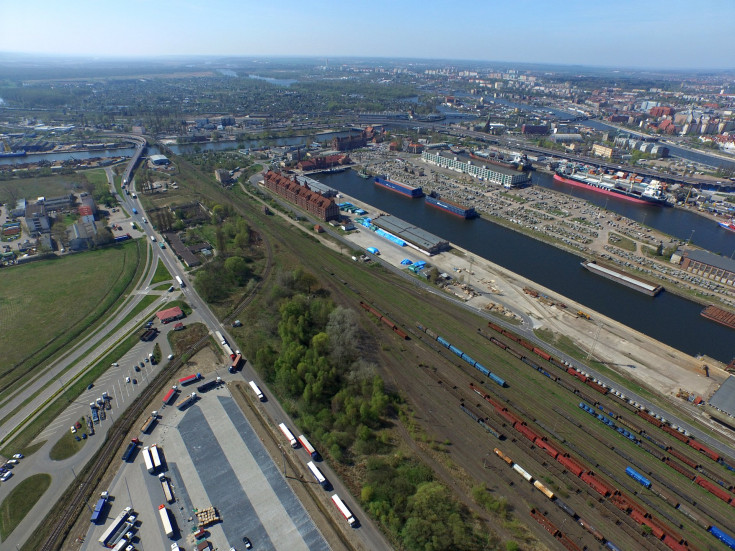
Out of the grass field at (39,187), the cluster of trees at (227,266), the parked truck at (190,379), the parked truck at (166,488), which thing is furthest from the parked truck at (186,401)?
the grass field at (39,187)

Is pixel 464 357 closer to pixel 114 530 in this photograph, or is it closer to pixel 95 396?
pixel 114 530

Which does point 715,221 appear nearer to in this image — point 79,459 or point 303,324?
point 303,324

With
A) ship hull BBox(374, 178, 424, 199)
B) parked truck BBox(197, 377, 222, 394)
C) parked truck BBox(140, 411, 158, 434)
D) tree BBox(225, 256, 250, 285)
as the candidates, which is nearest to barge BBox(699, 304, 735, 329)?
ship hull BBox(374, 178, 424, 199)

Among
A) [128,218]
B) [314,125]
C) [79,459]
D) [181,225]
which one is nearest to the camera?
[79,459]

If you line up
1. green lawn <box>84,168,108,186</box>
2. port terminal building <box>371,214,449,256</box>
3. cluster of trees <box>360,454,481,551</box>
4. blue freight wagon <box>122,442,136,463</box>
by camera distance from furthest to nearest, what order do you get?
1. green lawn <box>84,168,108,186</box>
2. port terminal building <box>371,214,449,256</box>
3. blue freight wagon <box>122,442,136,463</box>
4. cluster of trees <box>360,454,481,551</box>

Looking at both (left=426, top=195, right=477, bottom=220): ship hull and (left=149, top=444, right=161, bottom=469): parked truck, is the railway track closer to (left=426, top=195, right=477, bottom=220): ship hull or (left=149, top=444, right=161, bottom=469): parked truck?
(left=149, top=444, right=161, bottom=469): parked truck

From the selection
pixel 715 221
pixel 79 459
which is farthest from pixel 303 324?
pixel 715 221

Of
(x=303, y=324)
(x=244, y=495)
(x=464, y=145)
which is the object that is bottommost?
(x=244, y=495)
